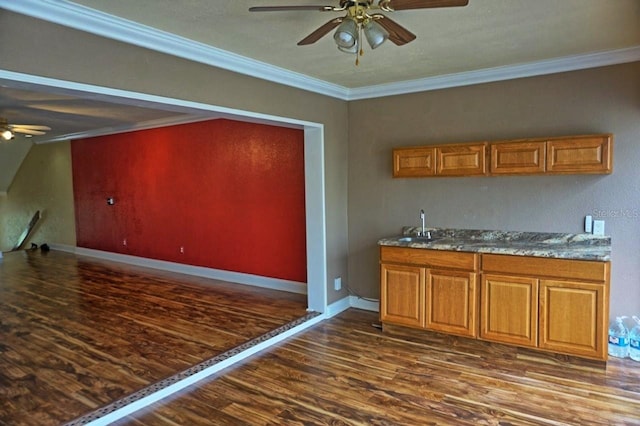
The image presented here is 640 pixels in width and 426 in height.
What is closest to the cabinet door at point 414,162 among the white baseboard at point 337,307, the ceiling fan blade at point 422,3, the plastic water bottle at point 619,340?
the white baseboard at point 337,307

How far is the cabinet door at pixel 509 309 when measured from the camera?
346 cm

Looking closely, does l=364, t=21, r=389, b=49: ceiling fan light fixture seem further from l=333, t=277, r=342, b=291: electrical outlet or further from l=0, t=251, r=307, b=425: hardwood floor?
l=333, t=277, r=342, b=291: electrical outlet

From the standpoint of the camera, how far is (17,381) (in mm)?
3232

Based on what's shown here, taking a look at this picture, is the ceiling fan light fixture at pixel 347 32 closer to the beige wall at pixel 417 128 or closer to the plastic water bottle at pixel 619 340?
the beige wall at pixel 417 128

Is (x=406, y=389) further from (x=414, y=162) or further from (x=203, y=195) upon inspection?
(x=203, y=195)

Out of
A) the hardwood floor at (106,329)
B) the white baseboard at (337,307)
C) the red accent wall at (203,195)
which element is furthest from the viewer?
the red accent wall at (203,195)

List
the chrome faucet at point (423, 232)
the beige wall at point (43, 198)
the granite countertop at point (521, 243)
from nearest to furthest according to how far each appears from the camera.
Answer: the granite countertop at point (521, 243)
the chrome faucet at point (423, 232)
the beige wall at point (43, 198)

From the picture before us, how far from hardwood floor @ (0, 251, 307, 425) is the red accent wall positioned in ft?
1.69

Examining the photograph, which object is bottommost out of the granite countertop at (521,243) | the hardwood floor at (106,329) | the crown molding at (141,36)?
the hardwood floor at (106,329)

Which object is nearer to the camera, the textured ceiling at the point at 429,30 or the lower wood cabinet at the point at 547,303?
the textured ceiling at the point at 429,30

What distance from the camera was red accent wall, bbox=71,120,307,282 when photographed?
219 inches

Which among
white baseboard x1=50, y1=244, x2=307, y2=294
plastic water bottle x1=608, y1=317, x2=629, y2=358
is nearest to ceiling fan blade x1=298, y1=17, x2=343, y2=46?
plastic water bottle x1=608, y1=317, x2=629, y2=358

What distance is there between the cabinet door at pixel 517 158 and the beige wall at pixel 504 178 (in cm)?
24

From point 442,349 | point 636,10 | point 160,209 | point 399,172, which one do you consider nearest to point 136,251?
point 160,209
